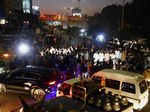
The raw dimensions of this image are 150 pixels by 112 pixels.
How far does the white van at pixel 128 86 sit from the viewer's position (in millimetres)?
5852

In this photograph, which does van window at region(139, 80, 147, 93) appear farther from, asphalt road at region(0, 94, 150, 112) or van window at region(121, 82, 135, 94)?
asphalt road at region(0, 94, 150, 112)

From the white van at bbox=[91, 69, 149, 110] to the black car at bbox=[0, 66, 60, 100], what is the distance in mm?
2357

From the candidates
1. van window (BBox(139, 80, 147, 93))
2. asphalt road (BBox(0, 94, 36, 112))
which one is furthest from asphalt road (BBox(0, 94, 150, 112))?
van window (BBox(139, 80, 147, 93))

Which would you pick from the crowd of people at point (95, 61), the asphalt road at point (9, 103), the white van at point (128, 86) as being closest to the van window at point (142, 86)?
the white van at point (128, 86)

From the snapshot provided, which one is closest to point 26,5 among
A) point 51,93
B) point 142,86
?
point 51,93

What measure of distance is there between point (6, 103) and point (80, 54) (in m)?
9.80

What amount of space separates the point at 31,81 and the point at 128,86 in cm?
406

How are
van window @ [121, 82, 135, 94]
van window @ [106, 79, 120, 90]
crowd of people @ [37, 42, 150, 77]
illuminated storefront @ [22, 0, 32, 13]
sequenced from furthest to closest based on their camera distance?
illuminated storefront @ [22, 0, 32, 13]
crowd of people @ [37, 42, 150, 77]
van window @ [106, 79, 120, 90]
van window @ [121, 82, 135, 94]

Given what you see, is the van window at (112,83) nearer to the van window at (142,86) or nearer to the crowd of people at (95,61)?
the van window at (142,86)

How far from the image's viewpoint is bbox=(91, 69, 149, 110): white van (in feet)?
19.2

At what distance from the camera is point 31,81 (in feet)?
20.7

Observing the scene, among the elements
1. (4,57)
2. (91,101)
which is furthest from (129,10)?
(91,101)

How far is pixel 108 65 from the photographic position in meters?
13.9

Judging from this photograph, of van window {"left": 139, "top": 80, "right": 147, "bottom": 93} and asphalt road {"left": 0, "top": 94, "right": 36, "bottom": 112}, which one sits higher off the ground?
van window {"left": 139, "top": 80, "right": 147, "bottom": 93}
